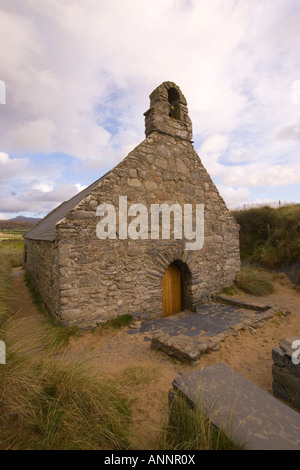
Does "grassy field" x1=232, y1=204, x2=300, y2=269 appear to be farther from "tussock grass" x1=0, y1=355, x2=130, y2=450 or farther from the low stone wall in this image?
"tussock grass" x1=0, y1=355, x2=130, y2=450

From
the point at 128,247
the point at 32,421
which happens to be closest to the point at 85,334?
the point at 128,247

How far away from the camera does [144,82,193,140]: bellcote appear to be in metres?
6.59

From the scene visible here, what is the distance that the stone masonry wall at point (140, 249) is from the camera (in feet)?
16.5

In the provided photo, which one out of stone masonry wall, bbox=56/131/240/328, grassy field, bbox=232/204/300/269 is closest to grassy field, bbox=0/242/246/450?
stone masonry wall, bbox=56/131/240/328

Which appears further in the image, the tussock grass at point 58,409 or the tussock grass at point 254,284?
the tussock grass at point 254,284

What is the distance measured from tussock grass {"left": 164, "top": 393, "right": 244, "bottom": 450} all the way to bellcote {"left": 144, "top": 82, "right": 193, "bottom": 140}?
646 centimetres

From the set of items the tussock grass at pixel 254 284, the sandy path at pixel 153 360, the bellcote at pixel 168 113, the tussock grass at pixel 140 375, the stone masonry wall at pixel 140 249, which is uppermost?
the bellcote at pixel 168 113

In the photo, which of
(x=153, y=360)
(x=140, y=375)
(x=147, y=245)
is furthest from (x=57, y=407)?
(x=147, y=245)

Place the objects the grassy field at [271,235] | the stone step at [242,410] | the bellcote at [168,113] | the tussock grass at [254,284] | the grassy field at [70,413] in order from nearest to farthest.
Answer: the stone step at [242,410] → the grassy field at [70,413] → the bellcote at [168,113] → the tussock grass at [254,284] → the grassy field at [271,235]

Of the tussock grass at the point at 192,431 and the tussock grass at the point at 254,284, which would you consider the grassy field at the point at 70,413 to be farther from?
the tussock grass at the point at 254,284

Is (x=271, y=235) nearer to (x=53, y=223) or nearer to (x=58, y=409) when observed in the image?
(x=53, y=223)

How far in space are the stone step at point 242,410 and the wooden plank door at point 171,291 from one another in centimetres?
405

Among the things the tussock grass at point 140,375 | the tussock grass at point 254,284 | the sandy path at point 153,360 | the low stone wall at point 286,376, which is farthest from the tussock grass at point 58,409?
the tussock grass at point 254,284
